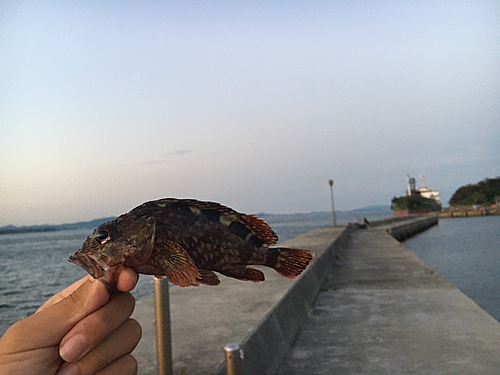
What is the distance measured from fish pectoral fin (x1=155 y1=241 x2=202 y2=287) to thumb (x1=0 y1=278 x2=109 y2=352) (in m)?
0.36

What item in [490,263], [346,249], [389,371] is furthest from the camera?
[490,263]

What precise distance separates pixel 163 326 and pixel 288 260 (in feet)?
9.54

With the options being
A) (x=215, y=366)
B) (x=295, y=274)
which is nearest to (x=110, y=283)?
(x=295, y=274)

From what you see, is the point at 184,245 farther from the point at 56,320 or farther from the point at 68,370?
the point at 68,370

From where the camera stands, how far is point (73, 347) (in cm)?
136

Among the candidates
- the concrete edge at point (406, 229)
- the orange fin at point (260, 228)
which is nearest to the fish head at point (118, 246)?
the orange fin at point (260, 228)

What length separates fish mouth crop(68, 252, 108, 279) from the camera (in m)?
1.12

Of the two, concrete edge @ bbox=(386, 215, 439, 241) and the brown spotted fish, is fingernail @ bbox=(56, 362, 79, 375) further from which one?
concrete edge @ bbox=(386, 215, 439, 241)

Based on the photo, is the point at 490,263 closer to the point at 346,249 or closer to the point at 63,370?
the point at 346,249

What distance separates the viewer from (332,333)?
A: 7137 millimetres

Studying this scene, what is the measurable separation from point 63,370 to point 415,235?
58266 mm

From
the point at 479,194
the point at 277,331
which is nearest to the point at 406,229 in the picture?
the point at 277,331

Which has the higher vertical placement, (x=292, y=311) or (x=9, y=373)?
(x=9, y=373)

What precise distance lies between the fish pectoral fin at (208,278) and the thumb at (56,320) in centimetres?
38
